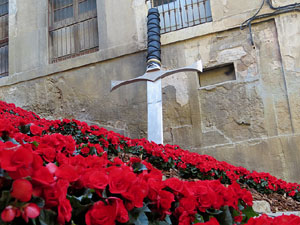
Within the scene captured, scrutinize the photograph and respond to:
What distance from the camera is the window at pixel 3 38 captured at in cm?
730

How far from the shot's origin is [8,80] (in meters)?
6.70

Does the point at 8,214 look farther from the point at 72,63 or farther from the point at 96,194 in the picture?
the point at 72,63

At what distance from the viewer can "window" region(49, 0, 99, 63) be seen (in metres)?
6.54

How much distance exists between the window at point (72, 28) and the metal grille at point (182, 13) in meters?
1.49

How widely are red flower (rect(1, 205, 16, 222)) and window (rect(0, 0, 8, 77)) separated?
7348mm

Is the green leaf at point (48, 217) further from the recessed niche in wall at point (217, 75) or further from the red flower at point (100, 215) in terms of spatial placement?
the recessed niche in wall at point (217, 75)

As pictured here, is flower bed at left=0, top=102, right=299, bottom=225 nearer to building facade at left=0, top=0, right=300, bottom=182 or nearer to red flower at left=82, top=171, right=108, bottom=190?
red flower at left=82, top=171, right=108, bottom=190

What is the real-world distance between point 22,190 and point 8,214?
0.06 m

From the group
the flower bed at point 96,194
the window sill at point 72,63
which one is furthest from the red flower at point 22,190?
the window sill at point 72,63

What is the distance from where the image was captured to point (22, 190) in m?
0.68

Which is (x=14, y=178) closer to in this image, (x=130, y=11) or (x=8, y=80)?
(x=130, y=11)

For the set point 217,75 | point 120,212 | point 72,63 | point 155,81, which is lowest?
point 120,212

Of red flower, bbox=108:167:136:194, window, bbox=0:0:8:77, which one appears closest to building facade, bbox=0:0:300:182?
window, bbox=0:0:8:77

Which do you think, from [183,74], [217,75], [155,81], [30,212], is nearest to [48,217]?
[30,212]
